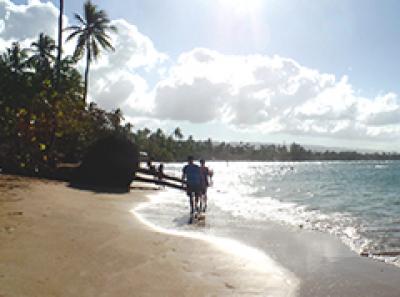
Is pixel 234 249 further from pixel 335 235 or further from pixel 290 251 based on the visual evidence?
pixel 335 235

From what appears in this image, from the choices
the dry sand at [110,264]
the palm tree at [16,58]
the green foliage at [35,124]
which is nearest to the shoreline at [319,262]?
the dry sand at [110,264]

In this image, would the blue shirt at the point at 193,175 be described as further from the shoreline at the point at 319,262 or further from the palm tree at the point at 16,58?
the palm tree at the point at 16,58

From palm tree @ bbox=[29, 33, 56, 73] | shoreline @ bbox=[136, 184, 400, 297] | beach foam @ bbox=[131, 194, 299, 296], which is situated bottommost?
shoreline @ bbox=[136, 184, 400, 297]

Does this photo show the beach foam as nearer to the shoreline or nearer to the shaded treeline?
the shoreline

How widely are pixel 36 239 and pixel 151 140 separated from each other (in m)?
136

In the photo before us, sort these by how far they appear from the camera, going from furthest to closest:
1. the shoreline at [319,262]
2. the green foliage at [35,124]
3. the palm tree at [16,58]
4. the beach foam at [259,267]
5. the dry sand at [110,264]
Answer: the palm tree at [16,58]
the green foliage at [35,124]
the shoreline at [319,262]
the beach foam at [259,267]
the dry sand at [110,264]

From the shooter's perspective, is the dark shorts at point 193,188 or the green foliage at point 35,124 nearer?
the dark shorts at point 193,188

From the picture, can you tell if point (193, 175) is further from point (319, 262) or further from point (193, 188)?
point (319, 262)

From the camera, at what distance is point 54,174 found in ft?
73.9

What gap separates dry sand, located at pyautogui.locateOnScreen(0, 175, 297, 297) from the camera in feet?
18.6

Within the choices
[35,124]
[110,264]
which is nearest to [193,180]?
[110,264]

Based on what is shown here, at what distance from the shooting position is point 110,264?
6.80 metres

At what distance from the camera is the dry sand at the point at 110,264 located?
5.66 m

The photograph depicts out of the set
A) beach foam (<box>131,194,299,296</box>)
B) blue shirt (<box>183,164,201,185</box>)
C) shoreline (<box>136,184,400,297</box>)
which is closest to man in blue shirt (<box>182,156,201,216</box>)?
blue shirt (<box>183,164,201,185</box>)
